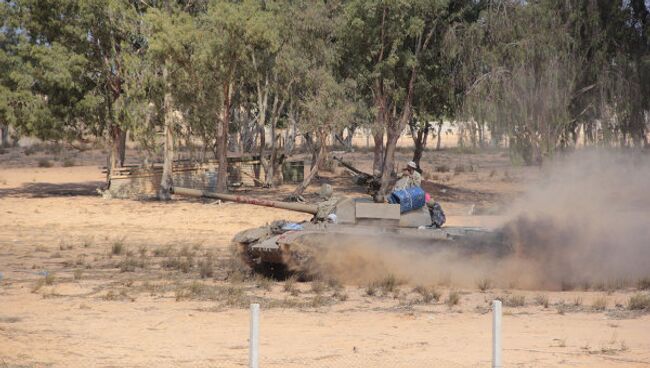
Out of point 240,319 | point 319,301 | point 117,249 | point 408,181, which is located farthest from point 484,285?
point 117,249

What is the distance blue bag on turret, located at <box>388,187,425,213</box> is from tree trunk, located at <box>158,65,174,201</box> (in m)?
14.5

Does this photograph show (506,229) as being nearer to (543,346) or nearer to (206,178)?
(543,346)

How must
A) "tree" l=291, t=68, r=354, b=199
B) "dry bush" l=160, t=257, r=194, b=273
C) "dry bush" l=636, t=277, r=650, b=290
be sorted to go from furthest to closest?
"tree" l=291, t=68, r=354, b=199 < "dry bush" l=160, t=257, r=194, b=273 < "dry bush" l=636, t=277, r=650, b=290

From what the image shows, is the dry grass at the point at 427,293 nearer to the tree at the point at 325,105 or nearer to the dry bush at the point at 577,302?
the dry bush at the point at 577,302

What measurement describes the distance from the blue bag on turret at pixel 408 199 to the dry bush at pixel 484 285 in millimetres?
1652

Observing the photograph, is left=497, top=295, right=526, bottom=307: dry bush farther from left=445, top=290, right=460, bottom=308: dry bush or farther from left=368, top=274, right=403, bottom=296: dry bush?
left=368, top=274, right=403, bottom=296: dry bush

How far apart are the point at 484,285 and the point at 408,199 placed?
189cm

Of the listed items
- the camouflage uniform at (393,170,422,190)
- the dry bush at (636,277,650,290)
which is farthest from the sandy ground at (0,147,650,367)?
the camouflage uniform at (393,170,422,190)

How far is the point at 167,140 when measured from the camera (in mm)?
31297

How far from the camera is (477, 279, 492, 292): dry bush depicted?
1633 cm

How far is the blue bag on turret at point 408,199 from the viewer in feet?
55.7

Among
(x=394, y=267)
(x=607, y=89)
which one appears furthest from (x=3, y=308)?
(x=607, y=89)

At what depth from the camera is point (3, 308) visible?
13.8 meters

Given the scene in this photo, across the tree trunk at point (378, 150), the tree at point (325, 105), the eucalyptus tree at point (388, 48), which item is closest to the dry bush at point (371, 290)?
the tree at point (325, 105)
